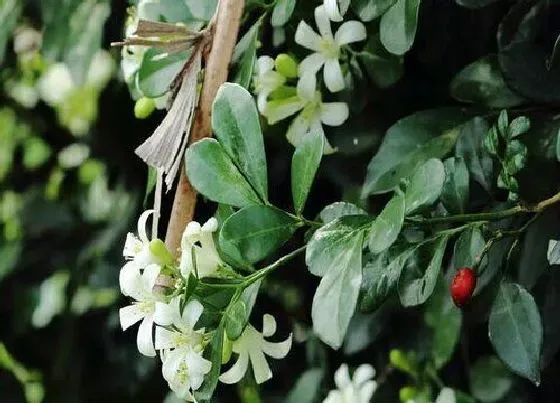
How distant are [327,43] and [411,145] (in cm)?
11

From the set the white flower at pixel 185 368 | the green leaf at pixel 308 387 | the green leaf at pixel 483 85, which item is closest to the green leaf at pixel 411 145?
the green leaf at pixel 483 85

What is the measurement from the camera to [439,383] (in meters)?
1.07

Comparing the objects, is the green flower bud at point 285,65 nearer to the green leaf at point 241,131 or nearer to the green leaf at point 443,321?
the green leaf at point 241,131

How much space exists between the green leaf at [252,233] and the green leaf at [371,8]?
6.1 inches

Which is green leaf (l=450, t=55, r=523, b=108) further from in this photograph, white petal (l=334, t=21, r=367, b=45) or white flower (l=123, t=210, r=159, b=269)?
white flower (l=123, t=210, r=159, b=269)

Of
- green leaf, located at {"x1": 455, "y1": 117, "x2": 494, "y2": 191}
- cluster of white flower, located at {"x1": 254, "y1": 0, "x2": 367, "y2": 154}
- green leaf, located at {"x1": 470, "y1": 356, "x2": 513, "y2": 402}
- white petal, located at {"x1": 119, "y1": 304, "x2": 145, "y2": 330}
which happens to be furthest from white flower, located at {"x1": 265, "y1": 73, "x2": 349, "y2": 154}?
green leaf, located at {"x1": 470, "y1": 356, "x2": 513, "y2": 402}

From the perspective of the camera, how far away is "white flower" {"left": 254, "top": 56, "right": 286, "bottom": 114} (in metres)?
0.85

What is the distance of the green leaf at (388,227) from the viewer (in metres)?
0.64

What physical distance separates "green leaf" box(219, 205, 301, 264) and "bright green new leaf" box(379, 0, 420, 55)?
0.49 feet

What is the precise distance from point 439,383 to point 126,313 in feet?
1.37

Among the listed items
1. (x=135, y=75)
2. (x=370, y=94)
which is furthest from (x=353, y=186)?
(x=135, y=75)

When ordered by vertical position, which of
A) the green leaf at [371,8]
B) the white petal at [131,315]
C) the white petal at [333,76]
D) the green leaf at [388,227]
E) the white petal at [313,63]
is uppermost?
the green leaf at [371,8]

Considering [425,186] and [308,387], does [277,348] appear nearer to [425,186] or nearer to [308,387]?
[425,186]

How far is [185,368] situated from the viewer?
71cm
